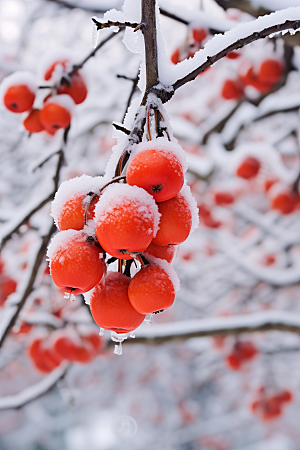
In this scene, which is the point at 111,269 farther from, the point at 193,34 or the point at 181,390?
the point at 181,390

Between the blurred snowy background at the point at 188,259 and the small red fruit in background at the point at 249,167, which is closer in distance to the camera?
the blurred snowy background at the point at 188,259

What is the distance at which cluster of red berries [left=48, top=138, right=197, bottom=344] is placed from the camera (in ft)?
1.86

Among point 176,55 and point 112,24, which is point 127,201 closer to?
point 112,24

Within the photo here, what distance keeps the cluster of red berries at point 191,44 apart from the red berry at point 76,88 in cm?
49

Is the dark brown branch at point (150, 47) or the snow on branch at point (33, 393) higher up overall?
the dark brown branch at point (150, 47)

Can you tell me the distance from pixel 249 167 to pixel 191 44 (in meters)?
1.33

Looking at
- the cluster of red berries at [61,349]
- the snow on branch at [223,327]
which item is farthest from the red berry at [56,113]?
the cluster of red berries at [61,349]

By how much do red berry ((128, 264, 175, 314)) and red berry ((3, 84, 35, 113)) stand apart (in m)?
0.97

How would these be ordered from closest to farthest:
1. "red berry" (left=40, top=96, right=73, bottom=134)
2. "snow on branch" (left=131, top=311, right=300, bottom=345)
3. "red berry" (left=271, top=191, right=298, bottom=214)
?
"red berry" (left=40, top=96, right=73, bottom=134) < "snow on branch" (left=131, top=311, right=300, bottom=345) < "red berry" (left=271, top=191, right=298, bottom=214)

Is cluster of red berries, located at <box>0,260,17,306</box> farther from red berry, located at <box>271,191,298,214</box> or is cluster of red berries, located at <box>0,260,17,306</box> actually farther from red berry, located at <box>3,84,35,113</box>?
red berry, located at <box>271,191,298,214</box>

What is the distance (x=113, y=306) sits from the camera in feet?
2.14

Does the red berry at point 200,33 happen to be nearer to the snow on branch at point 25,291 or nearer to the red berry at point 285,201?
the snow on branch at point 25,291

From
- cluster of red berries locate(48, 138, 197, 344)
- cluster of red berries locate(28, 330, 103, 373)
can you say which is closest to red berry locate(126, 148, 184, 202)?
cluster of red berries locate(48, 138, 197, 344)

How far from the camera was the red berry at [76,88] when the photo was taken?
1314 millimetres
